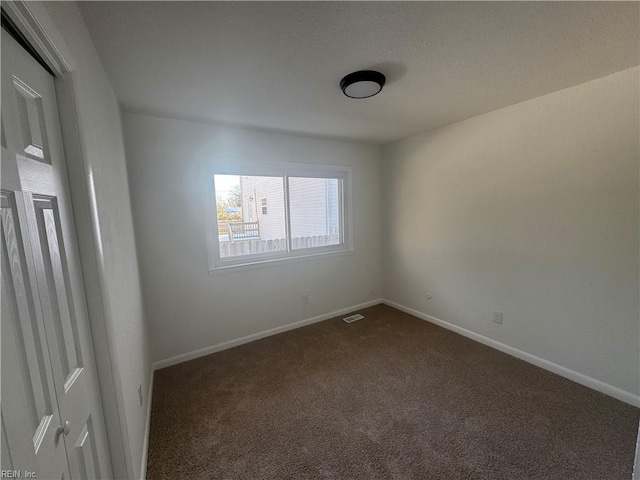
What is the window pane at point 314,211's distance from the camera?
10.6 feet

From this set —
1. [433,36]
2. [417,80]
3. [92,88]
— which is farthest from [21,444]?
[417,80]

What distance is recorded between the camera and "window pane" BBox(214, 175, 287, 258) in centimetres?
279

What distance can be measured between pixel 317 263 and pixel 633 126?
2851 millimetres

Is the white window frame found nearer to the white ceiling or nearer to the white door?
the white ceiling

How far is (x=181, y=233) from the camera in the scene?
8.31 ft

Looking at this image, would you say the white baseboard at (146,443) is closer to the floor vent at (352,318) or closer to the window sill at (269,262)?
the window sill at (269,262)

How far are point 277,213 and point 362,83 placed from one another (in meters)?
1.75

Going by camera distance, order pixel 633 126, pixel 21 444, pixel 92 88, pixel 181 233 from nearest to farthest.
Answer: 1. pixel 21 444
2. pixel 92 88
3. pixel 633 126
4. pixel 181 233

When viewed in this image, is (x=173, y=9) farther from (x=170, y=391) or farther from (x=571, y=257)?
(x=571, y=257)

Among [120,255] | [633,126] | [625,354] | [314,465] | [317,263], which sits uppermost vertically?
[633,126]

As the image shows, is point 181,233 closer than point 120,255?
No

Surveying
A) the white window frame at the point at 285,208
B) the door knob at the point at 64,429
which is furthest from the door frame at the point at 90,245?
the white window frame at the point at 285,208

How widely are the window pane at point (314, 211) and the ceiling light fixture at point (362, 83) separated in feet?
4.87

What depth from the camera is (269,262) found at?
302 centimetres
